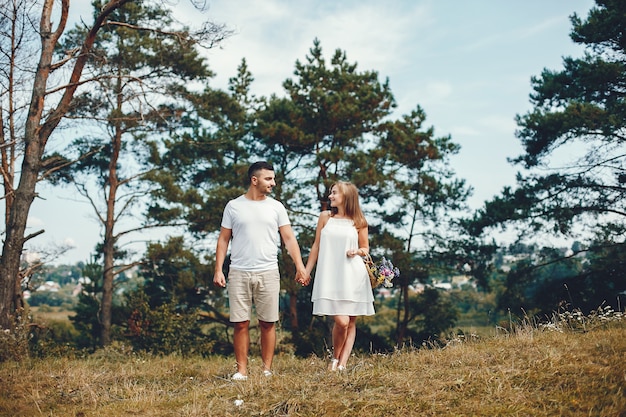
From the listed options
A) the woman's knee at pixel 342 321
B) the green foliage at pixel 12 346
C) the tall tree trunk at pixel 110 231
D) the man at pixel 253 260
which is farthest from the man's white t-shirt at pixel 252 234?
the tall tree trunk at pixel 110 231

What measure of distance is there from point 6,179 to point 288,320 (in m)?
11.4

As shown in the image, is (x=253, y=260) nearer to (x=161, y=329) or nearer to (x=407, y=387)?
(x=407, y=387)

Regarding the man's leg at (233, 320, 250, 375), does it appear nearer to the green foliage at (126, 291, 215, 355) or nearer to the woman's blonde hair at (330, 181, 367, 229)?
the woman's blonde hair at (330, 181, 367, 229)

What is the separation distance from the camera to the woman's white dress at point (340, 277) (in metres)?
5.79

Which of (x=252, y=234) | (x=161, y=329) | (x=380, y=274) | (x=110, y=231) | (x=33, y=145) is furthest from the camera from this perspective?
(x=110, y=231)

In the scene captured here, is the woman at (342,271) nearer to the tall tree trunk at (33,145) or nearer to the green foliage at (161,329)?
the tall tree trunk at (33,145)

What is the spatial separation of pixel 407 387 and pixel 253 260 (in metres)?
1.90

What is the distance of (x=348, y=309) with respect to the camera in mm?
5773

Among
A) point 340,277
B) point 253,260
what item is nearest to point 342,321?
point 340,277

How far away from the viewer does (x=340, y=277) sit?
19.1ft

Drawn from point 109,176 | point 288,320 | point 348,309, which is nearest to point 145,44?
point 109,176

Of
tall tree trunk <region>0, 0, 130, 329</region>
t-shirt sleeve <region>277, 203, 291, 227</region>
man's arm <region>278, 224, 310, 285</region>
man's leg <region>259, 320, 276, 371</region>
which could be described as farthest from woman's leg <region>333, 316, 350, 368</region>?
tall tree trunk <region>0, 0, 130, 329</region>

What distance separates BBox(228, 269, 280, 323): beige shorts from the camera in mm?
5680

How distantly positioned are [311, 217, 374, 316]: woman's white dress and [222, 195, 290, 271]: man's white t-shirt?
0.51 meters
